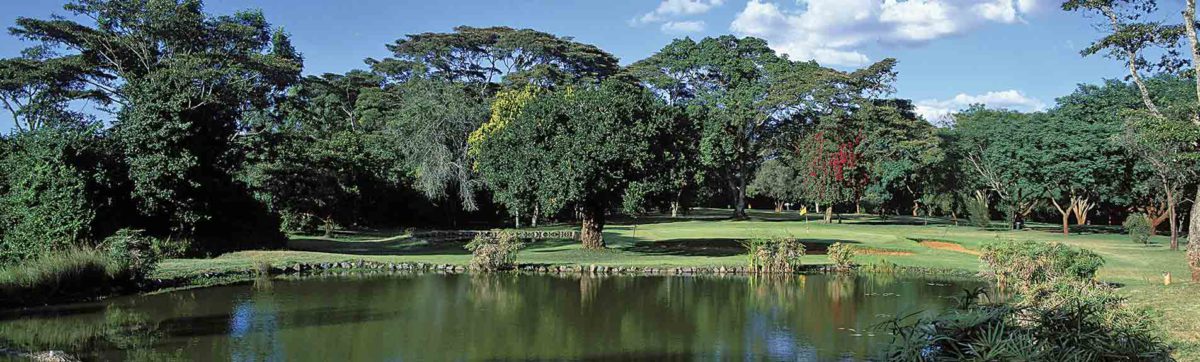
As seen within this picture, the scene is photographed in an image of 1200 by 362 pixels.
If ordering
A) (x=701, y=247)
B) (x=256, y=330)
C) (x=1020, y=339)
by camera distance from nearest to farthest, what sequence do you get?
(x=1020, y=339) < (x=256, y=330) < (x=701, y=247)

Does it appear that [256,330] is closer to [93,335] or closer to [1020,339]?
[93,335]

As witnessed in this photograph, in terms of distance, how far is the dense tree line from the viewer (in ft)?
85.8

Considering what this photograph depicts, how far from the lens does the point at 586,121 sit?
1151 inches

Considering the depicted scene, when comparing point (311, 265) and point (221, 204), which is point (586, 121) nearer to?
point (311, 265)

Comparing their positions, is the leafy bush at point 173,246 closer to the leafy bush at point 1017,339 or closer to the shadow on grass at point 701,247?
the shadow on grass at point 701,247

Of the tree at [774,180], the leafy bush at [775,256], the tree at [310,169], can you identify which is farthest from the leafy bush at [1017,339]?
the tree at [774,180]

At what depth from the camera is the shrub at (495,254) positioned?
83.6ft

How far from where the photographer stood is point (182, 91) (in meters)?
28.4

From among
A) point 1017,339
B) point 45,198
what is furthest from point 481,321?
point 45,198

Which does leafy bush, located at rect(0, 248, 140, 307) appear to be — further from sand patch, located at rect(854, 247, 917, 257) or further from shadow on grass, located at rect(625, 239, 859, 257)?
sand patch, located at rect(854, 247, 917, 257)

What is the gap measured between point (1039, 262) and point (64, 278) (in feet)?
70.5

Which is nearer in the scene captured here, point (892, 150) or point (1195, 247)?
point (1195, 247)

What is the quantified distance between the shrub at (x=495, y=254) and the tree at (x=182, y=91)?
9.79m

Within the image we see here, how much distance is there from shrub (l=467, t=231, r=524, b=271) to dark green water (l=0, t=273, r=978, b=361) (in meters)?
1.86
